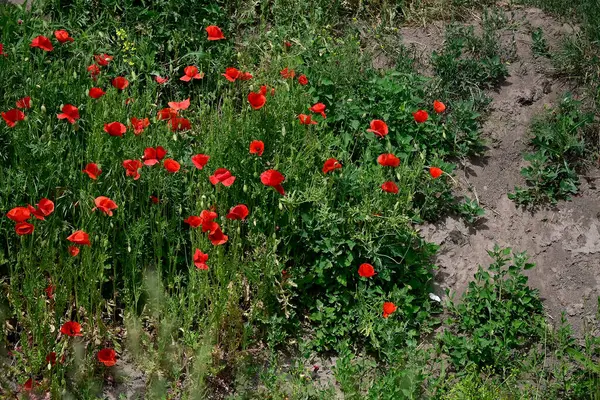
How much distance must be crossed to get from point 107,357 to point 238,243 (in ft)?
2.61

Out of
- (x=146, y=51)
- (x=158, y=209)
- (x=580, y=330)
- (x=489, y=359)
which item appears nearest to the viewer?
(x=158, y=209)

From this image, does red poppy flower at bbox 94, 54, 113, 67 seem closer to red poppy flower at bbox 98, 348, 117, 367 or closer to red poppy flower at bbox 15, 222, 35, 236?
red poppy flower at bbox 15, 222, 35, 236

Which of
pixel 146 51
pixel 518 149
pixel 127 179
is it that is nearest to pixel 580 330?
pixel 518 149

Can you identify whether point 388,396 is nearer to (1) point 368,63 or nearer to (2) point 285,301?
(2) point 285,301

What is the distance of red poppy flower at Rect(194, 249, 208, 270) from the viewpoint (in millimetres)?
3707

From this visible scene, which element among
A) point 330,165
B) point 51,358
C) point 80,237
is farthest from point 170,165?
point 51,358

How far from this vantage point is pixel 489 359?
14.0 ft

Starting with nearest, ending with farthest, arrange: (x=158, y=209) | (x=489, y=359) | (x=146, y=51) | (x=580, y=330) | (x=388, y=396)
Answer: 1. (x=388, y=396)
2. (x=158, y=209)
3. (x=489, y=359)
4. (x=580, y=330)
5. (x=146, y=51)

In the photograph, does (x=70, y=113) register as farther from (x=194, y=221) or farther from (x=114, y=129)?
(x=194, y=221)

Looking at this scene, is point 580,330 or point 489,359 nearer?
point 489,359

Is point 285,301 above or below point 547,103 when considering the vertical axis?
below

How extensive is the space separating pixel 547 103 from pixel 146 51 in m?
2.58

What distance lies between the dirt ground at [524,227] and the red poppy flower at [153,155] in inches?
65.9

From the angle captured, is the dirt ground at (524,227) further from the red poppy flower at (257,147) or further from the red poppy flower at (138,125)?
the red poppy flower at (138,125)
